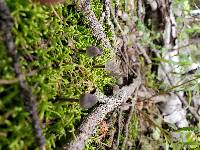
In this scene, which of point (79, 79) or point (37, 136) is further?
point (79, 79)

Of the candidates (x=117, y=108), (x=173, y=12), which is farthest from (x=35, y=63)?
(x=173, y=12)

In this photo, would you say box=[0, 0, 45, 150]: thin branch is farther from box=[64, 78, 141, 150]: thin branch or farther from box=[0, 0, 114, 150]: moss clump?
box=[64, 78, 141, 150]: thin branch

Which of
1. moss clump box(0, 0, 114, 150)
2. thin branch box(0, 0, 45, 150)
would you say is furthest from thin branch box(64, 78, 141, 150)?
thin branch box(0, 0, 45, 150)

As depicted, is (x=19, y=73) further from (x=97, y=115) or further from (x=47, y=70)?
(x=97, y=115)

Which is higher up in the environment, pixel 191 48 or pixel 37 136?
pixel 191 48

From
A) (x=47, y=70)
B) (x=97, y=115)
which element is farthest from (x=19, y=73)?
(x=97, y=115)

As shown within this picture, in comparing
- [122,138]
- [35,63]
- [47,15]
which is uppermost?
[47,15]

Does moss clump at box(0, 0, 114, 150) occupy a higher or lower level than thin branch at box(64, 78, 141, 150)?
higher

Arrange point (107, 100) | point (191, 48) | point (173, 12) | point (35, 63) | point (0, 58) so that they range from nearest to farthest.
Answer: point (0, 58) < point (35, 63) < point (107, 100) < point (173, 12) < point (191, 48)

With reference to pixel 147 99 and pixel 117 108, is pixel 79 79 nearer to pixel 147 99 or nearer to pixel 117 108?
pixel 117 108
